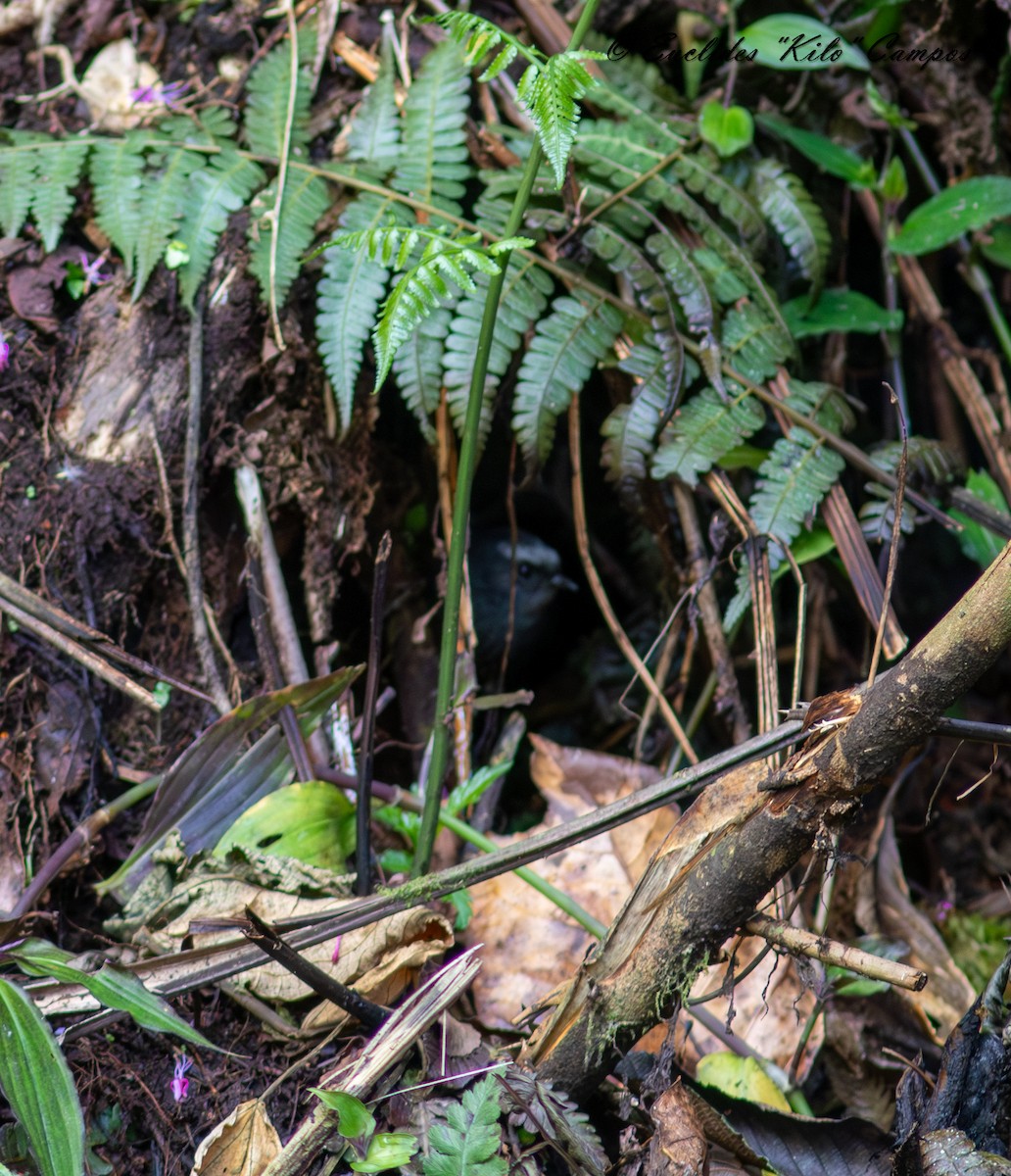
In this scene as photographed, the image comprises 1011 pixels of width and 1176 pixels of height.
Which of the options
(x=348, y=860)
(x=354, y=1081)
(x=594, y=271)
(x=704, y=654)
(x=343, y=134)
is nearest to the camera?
(x=354, y=1081)

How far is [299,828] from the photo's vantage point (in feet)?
6.42

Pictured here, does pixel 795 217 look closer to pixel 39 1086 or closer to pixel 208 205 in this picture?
pixel 208 205

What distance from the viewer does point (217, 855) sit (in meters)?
1.91

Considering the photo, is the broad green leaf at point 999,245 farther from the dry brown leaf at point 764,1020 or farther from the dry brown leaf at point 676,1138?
the dry brown leaf at point 676,1138

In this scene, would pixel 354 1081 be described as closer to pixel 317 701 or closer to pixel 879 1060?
pixel 317 701

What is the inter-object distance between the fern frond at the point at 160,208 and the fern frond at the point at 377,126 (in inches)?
16.9

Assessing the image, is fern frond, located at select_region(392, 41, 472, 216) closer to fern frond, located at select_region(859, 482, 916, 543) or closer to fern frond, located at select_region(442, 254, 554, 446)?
fern frond, located at select_region(442, 254, 554, 446)

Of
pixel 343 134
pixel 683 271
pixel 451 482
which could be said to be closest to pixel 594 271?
pixel 683 271

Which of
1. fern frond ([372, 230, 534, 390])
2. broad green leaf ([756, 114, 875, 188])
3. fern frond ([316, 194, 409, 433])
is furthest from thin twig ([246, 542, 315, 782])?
broad green leaf ([756, 114, 875, 188])

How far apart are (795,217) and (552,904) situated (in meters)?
1.85

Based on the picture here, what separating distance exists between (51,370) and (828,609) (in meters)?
2.31

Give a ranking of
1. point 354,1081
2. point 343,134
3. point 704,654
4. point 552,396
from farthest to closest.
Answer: point 704,654, point 343,134, point 552,396, point 354,1081

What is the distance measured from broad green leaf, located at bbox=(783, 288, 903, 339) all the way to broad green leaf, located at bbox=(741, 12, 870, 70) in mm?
623

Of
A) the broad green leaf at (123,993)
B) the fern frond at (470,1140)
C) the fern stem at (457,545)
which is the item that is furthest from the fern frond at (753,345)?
the broad green leaf at (123,993)
